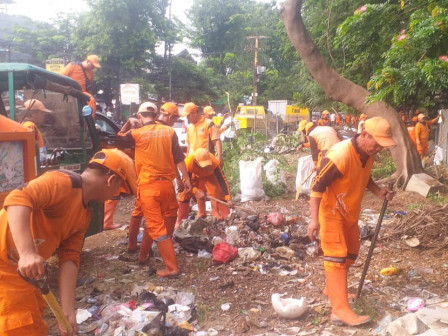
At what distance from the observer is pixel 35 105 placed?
4746 mm

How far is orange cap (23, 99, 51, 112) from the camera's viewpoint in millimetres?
4554

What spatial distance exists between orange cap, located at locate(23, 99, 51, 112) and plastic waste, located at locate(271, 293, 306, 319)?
323 cm

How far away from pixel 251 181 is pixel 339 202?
4.49 m

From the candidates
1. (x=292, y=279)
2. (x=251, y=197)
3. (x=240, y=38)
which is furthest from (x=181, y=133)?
(x=240, y=38)

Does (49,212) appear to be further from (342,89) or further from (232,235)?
(342,89)

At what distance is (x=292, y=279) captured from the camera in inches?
189

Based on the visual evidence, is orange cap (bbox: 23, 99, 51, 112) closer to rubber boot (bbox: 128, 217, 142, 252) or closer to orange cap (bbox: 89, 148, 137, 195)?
rubber boot (bbox: 128, 217, 142, 252)

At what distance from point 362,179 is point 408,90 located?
142 centimetres

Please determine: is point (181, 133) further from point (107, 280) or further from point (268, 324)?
point (268, 324)

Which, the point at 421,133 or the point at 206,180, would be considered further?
the point at 421,133

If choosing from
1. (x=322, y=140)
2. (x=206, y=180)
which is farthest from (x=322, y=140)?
(x=206, y=180)

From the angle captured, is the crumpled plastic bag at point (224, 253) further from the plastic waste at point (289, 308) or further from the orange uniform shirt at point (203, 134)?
the orange uniform shirt at point (203, 134)

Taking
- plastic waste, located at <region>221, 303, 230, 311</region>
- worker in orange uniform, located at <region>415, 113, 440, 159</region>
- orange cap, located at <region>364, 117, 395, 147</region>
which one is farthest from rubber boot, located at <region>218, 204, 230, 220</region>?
worker in orange uniform, located at <region>415, 113, 440, 159</region>

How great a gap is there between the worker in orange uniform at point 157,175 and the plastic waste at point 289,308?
1.34m
